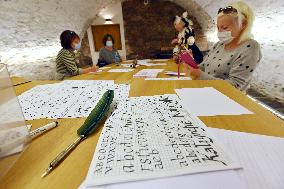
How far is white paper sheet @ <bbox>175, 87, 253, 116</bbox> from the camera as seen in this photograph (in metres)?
0.62

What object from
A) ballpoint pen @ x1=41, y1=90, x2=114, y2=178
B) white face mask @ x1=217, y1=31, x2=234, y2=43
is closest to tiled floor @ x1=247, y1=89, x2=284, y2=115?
white face mask @ x1=217, y1=31, x2=234, y2=43

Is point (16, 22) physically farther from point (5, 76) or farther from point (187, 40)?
point (5, 76)

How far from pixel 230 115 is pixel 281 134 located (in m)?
0.14

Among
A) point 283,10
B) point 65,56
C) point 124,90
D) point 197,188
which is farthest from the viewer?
point 283,10

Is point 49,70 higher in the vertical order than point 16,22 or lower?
lower

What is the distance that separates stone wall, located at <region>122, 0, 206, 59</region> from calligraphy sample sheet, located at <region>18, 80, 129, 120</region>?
5.25 meters

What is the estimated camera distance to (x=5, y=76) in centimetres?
58

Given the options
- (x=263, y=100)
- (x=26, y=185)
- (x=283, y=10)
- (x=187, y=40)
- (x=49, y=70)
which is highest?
(x=283, y=10)

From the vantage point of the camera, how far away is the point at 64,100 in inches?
31.8

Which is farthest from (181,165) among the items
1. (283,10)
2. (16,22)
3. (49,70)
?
(49,70)

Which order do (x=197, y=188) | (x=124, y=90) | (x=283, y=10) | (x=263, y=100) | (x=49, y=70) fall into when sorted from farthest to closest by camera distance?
(x=49, y=70) → (x=263, y=100) → (x=283, y=10) → (x=124, y=90) → (x=197, y=188)

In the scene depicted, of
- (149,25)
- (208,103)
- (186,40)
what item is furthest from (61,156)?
(149,25)

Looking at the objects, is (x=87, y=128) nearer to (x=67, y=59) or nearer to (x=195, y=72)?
(x=195, y=72)

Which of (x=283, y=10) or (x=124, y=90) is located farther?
(x=283, y=10)
